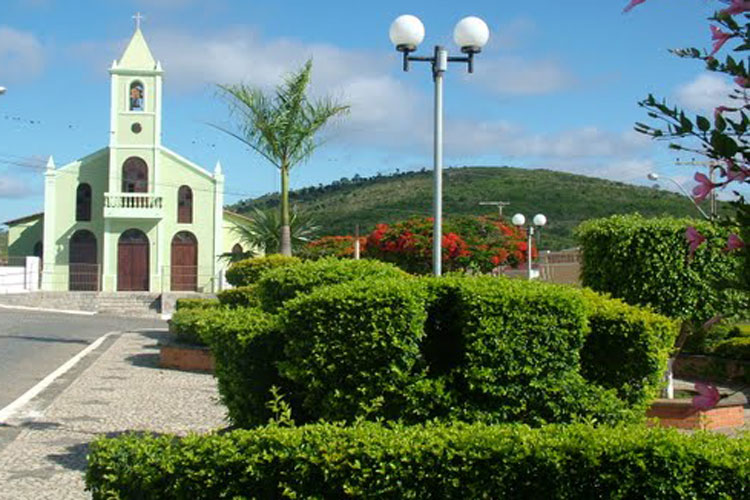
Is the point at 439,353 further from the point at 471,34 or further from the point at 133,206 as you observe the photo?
the point at 133,206

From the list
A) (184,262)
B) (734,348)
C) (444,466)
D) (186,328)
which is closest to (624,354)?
(444,466)

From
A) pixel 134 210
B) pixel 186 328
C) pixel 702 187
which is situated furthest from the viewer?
pixel 134 210

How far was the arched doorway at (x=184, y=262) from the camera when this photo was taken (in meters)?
40.9

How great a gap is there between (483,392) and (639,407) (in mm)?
1708

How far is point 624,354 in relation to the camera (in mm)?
7203

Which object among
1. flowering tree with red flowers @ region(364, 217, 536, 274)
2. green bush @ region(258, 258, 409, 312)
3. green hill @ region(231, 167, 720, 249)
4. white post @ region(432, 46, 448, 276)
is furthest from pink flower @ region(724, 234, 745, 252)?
green hill @ region(231, 167, 720, 249)

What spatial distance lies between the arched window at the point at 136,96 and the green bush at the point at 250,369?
36436 mm

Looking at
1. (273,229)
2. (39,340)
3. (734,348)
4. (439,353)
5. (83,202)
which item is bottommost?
(39,340)

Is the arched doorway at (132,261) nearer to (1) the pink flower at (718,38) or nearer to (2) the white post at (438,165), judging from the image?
(2) the white post at (438,165)

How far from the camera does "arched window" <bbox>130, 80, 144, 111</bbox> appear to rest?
135ft

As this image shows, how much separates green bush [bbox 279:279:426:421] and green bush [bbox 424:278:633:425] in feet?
1.00

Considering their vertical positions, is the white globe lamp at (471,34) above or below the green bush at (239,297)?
above

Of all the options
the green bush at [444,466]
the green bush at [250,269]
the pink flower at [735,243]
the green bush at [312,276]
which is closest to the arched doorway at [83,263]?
the green bush at [250,269]

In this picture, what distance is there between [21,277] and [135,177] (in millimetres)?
6976
